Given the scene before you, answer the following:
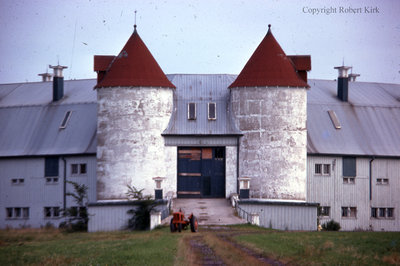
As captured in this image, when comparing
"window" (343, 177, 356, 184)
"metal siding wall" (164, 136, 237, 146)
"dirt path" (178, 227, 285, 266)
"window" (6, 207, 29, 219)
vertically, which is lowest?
"window" (6, 207, 29, 219)

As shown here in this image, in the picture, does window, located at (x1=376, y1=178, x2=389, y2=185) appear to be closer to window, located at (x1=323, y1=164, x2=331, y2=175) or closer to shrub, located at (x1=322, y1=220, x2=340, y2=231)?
window, located at (x1=323, y1=164, x2=331, y2=175)

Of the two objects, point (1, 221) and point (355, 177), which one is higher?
point (355, 177)

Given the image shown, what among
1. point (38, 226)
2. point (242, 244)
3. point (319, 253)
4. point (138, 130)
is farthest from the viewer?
point (38, 226)

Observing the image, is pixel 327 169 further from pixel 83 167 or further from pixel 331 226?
pixel 83 167

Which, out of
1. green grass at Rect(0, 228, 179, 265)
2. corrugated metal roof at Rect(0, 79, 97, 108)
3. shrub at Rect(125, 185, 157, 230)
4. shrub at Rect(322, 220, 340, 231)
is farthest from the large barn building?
green grass at Rect(0, 228, 179, 265)

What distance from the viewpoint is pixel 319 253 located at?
27.0 metres

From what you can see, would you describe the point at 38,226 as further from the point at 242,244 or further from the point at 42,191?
the point at 242,244

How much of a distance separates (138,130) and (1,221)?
46.5 feet

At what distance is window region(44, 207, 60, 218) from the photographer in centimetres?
5438

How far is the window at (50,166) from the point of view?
55.0m

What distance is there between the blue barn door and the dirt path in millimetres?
16037

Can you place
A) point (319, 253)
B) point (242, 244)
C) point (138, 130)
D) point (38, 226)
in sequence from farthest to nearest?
1. point (38, 226)
2. point (138, 130)
3. point (242, 244)
4. point (319, 253)

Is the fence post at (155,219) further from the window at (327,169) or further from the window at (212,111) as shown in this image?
the window at (327,169)

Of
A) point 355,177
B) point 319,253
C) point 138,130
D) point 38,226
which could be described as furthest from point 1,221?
point 319,253
